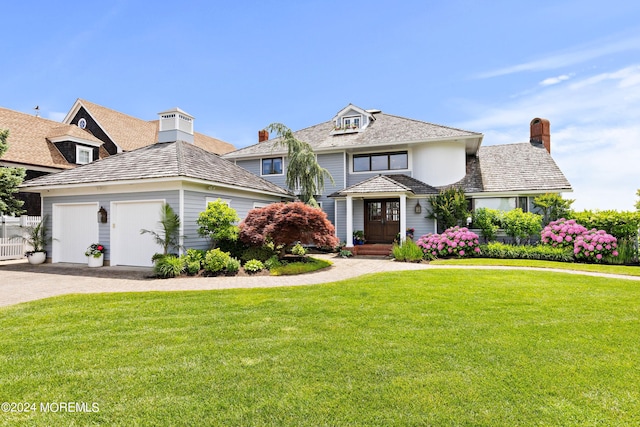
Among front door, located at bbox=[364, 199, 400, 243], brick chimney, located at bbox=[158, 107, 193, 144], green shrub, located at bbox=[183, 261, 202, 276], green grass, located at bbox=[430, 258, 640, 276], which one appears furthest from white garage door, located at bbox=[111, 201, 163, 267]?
green grass, located at bbox=[430, 258, 640, 276]

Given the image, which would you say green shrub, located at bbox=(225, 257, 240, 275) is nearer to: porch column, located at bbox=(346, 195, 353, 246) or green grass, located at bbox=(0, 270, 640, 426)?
green grass, located at bbox=(0, 270, 640, 426)

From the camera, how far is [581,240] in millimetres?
12883

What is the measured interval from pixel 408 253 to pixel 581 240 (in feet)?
21.9

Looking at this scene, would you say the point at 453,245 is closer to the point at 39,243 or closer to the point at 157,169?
the point at 157,169

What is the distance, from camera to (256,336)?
4.61m

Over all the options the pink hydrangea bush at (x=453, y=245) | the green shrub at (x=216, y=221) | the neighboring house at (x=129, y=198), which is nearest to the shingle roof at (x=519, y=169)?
the pink hydrangea bush at (x=453, y=245)

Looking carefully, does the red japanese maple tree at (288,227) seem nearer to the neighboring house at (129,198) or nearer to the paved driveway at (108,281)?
the paved driveway at (108,281)

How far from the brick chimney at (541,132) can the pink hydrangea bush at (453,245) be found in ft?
34.3

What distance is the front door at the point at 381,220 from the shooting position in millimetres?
17703

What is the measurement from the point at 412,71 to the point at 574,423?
43.1ft

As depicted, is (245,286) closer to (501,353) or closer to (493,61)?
(501,353)

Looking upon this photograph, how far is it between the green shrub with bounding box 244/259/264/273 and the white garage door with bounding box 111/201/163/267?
3399 mm

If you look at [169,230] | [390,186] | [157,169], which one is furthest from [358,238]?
[157,169]

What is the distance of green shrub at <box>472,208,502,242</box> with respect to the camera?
628 inches
